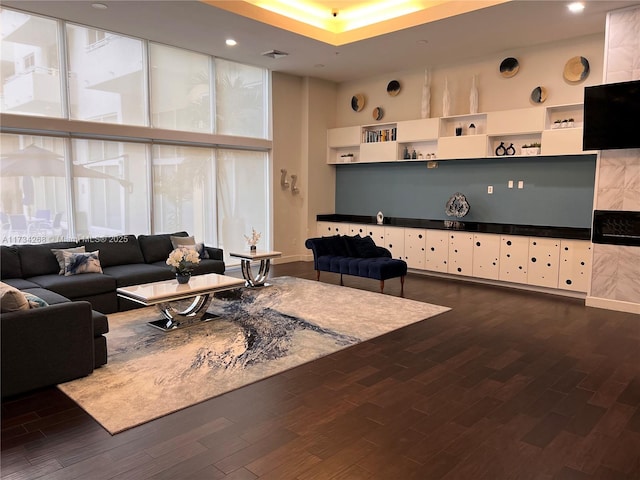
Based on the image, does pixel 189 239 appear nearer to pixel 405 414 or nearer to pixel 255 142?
pixel 255 142

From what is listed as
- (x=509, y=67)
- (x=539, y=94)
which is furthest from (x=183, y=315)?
(x=509, y=67)

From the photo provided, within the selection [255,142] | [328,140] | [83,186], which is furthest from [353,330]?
[328,140]

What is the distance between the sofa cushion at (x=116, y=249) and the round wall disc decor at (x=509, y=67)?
19.6 feet

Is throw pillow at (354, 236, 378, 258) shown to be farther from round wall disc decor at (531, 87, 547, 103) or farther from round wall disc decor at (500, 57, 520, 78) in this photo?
round wall disc decor at (500, 57, 520, 78)

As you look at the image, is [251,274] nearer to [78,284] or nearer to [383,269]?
[383,269]

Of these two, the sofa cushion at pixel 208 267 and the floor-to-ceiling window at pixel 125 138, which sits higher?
the floor-to-ceiling window at pixel 125 138

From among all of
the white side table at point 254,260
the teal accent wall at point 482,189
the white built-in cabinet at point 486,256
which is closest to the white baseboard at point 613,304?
the teal accent wall at point 482,189

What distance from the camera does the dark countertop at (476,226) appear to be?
6297 mm

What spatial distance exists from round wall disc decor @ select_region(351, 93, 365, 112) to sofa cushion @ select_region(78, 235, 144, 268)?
505 centimetres

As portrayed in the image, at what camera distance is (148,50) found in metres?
6.81

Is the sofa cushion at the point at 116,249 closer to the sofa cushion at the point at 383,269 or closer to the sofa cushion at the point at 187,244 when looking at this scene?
the sofa cushion at the point at 187,244

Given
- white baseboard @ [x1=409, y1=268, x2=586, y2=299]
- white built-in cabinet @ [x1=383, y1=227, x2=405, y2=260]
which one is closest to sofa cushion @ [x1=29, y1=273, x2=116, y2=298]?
white built-in cabinet @ [x1=383, y1=227, x2=405, y2=260]

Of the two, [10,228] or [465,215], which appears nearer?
[10,228]

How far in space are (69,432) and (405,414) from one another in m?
2.07
